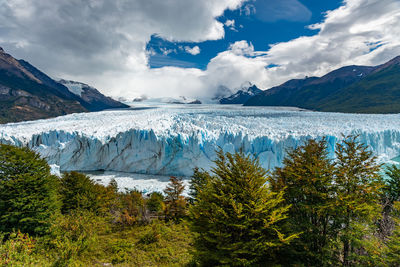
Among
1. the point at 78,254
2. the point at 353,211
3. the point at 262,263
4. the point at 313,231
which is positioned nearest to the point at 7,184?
the point at 78,254

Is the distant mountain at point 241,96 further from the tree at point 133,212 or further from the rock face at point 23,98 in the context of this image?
the tree at point 133,212

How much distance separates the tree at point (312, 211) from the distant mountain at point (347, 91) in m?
78.3

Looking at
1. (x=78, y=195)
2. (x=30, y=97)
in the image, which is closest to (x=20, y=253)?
(x=78, y=195)

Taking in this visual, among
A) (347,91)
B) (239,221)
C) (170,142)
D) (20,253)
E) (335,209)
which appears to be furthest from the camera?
(347,91)

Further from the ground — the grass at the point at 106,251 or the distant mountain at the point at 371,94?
the distant mountain at the point at 371,94

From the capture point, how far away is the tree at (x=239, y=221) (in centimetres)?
437

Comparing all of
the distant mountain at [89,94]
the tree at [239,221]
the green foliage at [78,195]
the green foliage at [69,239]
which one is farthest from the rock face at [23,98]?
the tree at [239,221]

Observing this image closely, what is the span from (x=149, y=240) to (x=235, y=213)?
605 cm

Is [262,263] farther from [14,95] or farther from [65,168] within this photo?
[14,95]

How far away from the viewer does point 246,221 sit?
4.39 metres

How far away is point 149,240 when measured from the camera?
28.8 ft

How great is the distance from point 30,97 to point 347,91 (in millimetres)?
153626

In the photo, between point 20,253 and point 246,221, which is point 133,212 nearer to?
point 20,253

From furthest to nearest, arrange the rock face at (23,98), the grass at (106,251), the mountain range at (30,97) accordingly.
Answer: the mountain range at (30,97) → the rock face at (23,98) → the grass at (106,251)
